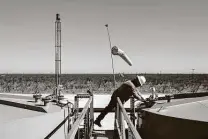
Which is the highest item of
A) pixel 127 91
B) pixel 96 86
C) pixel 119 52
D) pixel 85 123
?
pixel 119 52

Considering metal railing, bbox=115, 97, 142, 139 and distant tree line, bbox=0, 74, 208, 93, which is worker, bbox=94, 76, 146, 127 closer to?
distant tree line, bbox=0, 74, 208, 93

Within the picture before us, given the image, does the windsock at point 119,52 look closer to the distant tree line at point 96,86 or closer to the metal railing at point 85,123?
the distant tree line at point 96,86

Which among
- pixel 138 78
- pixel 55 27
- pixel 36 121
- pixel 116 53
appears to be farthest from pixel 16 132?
pixel 55 27

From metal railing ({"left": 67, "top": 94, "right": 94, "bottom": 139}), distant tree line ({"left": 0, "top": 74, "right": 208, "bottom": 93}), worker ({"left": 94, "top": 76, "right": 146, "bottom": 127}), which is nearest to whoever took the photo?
metal railing ({"left": 67, "top": 94, "right": 94, "bottom": 139})

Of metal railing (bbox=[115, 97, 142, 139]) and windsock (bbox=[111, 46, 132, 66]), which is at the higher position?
windsock (bbox=[111, 46, 132, 66])

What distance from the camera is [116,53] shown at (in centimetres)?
1162

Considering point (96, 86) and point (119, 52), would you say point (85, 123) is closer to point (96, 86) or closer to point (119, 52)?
point (119, 52)

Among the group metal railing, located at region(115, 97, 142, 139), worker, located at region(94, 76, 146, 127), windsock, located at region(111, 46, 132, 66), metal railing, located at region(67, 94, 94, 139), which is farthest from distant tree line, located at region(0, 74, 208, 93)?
metal railing, located at region(115, 97, 142, 139)

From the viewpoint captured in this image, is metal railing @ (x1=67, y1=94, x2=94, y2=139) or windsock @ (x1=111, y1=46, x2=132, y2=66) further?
windsock @ (x1=111, y1=46, x2=132, y2=66)

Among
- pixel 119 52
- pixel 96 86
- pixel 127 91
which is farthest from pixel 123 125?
pixel 96 86

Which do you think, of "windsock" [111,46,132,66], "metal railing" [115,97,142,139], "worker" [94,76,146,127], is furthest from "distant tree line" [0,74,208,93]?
"metal railing" [115,97,142,139]

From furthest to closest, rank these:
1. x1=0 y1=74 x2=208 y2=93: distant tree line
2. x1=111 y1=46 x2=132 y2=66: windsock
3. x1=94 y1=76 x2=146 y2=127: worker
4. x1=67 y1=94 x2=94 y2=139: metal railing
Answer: x1=0 y1=74 x2=208 y2=93: distant tree line
x1=111 y1=46 x2=132 y2=66: windsock
x1=94 y1=76 x2=146 y2=127: worker
x1=67 y1=94 x2=94 y2=139: metal railing

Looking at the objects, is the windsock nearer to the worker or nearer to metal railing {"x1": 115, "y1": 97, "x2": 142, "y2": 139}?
the worker

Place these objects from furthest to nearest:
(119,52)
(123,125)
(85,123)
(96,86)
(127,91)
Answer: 1. (96,86)
2. (119,52)
3. (127,91)
4. (85,123)
5. (123,125)
